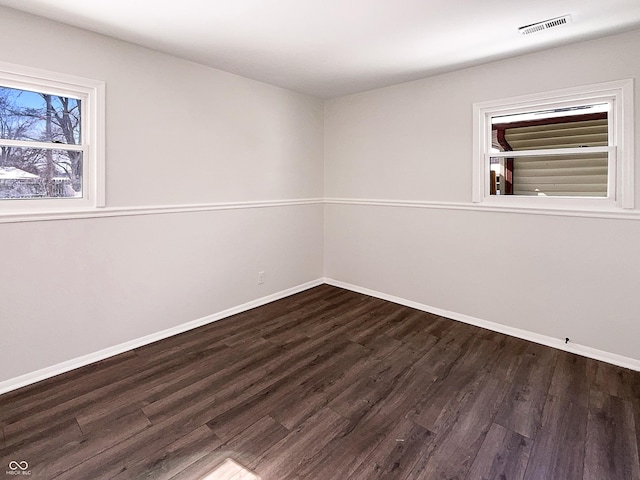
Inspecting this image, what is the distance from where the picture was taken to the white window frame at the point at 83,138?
2346 mm

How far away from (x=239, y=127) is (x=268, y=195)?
0.80m

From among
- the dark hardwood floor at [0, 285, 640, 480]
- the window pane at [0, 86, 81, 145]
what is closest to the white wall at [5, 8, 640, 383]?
the window pane at [0, 86, 81, 145]

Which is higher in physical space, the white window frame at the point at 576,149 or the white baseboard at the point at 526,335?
the white window frame at the point at 576,149

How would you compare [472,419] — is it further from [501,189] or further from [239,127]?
[239,127]

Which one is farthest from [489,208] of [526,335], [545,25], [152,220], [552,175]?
[152,220]

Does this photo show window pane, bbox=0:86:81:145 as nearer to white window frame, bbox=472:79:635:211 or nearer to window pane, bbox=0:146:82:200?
window pane, bbox=0:146:82:200

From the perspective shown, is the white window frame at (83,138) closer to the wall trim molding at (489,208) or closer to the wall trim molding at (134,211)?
the wall trim molding at (134,211)

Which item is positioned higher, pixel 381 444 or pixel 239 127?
pixel 239 127

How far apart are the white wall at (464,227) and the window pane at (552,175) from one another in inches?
10.3

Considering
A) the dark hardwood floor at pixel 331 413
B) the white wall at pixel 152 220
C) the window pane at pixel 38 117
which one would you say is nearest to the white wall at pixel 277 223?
the white wall at pixel 152 220

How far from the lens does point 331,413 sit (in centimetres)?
212

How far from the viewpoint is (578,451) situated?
5.97 feet

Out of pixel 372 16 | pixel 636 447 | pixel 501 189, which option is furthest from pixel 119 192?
pixel 636 447

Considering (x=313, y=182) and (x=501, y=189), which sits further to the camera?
(x=313, y=182)
